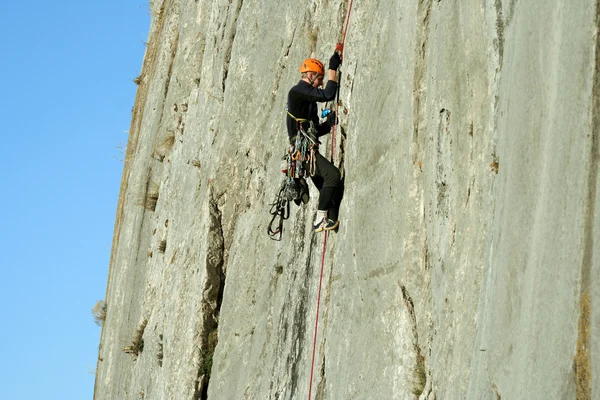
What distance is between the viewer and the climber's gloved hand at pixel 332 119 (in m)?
11.1

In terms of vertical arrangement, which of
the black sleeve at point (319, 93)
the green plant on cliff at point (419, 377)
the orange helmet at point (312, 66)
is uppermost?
the orange helmet at point (312, 66)

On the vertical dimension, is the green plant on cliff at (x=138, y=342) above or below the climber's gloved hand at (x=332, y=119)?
below

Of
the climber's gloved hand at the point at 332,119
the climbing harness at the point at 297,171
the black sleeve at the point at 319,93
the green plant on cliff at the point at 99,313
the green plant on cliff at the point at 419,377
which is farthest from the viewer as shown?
the green plant on cliff at the point at 99,313

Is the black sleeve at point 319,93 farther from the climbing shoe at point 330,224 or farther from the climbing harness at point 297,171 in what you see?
the climbing shoe at point 330,224

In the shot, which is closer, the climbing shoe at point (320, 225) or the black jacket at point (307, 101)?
the climbing shoe at point (320, 225)

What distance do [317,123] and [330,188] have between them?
115cm

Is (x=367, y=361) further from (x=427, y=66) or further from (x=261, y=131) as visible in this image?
(x=261, y=131)

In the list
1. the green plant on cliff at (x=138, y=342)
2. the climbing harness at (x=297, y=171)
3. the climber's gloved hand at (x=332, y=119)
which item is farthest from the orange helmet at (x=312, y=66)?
the green plant on cliff at (x=138, y=342)

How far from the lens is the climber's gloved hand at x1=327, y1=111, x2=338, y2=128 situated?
11078 mm

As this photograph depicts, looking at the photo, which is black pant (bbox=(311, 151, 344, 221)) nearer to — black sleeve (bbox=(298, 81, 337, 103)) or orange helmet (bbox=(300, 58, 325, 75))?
black sleeve (bbox=(298, 81, 337, 103))

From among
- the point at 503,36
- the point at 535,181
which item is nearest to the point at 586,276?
the point at 535,181

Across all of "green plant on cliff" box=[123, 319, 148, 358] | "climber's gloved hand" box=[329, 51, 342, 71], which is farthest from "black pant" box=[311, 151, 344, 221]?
"green plant on cliff" box=[123, 319, 148, 358]

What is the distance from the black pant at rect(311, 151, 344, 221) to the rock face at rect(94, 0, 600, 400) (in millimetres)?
210

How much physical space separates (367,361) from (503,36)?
12.0 ft
